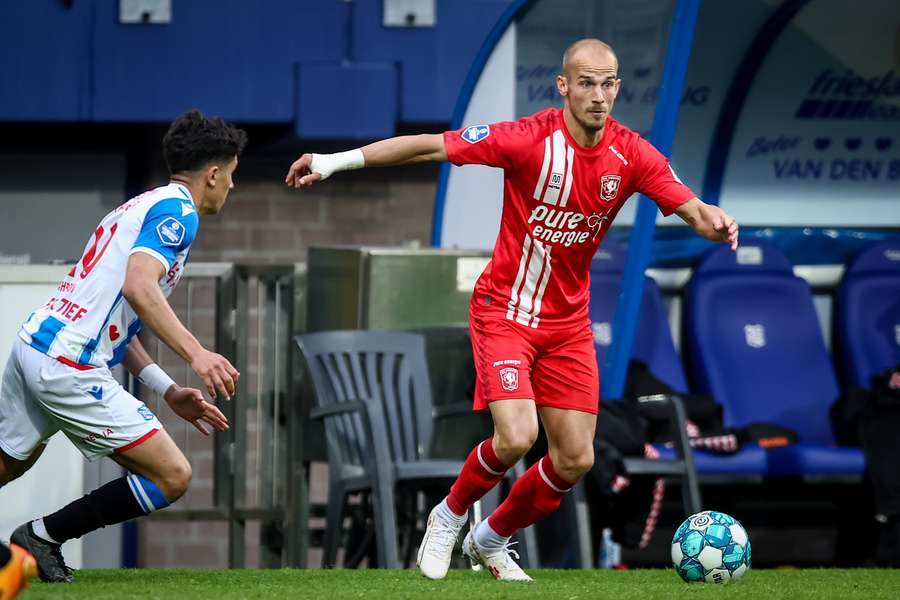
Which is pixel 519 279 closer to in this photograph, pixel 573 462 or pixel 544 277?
pixel 544 277

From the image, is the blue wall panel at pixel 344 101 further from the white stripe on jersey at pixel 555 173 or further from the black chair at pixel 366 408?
the white stripe on jersey at pixel 555 173

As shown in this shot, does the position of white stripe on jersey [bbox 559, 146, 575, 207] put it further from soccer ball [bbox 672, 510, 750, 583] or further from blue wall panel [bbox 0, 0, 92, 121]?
blue wall panel [bbox 0, 0, 92, 121]

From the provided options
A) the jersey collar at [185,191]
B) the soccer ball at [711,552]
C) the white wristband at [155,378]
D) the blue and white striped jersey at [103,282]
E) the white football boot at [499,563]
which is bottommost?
the white football boot at [499,563]

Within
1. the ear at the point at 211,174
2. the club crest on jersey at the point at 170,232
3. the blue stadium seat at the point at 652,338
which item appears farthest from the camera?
the blue stadium seat at the point at 652,338

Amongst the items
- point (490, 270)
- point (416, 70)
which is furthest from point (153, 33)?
point (490, 270)

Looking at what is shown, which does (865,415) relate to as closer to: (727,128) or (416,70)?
(727,128)

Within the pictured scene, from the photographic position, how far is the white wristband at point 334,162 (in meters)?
4.73

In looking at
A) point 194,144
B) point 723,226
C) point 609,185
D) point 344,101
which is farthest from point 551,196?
point 344,101

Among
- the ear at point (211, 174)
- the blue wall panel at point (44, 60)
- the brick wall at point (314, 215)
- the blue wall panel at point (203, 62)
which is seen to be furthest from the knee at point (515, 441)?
the blue wall panel at point (44, 60)

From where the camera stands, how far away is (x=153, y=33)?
8344 millimetres

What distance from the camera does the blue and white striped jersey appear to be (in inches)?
179

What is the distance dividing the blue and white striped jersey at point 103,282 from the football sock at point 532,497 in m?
1.31

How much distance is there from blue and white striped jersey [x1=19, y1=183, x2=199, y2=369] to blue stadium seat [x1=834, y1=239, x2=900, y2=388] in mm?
4341

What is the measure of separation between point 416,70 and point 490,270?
3523 mm
